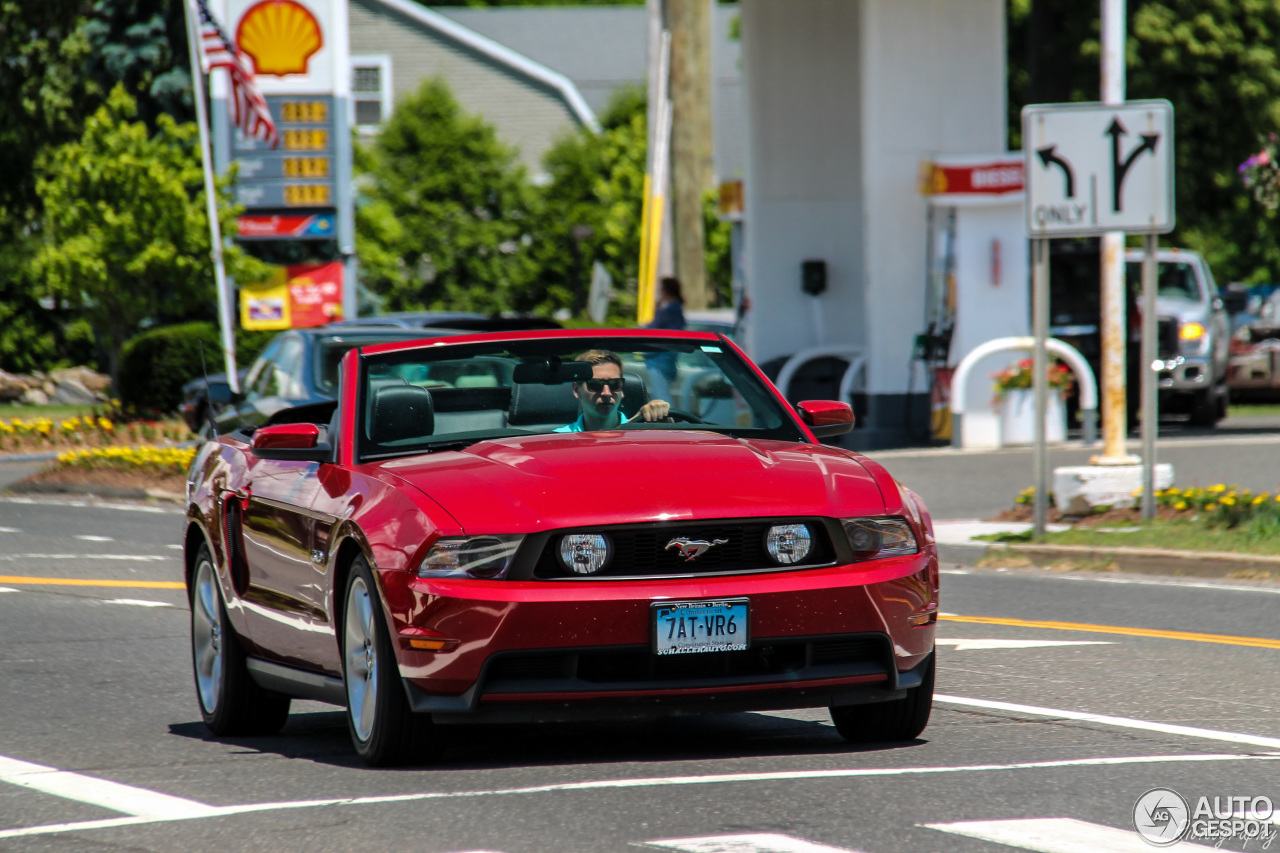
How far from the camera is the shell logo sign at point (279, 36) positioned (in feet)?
90.4

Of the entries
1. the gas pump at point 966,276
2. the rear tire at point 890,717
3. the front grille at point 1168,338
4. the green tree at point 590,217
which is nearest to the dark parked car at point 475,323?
the gas pump at point 966,276

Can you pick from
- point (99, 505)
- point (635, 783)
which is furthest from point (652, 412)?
point (99, 505)

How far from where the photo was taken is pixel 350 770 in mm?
6469

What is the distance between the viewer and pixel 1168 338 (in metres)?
24.2

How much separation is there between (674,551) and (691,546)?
0.05 m

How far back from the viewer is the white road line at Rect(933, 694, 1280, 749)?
6.82m

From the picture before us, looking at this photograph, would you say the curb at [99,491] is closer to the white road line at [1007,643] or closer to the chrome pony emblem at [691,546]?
the white road line at [1007,643]

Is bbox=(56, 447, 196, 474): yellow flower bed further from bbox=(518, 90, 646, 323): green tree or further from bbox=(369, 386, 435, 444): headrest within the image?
bbox=(518, 90, 646, 323): green tree

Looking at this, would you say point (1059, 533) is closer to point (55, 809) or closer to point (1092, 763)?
point (1092, 763)

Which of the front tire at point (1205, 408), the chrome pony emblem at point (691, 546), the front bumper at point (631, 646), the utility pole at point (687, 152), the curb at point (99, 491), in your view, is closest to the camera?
the front bumper at point (631, 646)

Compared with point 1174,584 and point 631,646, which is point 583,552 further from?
point 1174,584

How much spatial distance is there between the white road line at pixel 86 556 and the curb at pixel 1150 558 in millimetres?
5787

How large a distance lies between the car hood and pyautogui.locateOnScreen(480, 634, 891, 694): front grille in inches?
15.5

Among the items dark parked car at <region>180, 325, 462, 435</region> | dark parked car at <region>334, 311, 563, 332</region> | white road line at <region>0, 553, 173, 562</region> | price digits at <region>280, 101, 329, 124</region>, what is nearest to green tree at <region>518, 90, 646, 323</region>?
price digits at <region>280, 101, 329, 124</region>
